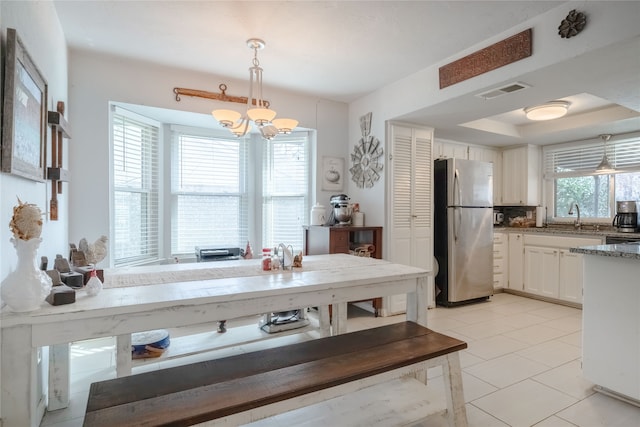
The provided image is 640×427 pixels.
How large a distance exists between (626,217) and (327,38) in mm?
3928

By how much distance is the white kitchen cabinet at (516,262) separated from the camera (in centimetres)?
452

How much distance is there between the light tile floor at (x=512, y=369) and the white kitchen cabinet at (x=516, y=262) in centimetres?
70

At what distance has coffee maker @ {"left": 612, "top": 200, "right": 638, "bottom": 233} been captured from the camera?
3.70 m

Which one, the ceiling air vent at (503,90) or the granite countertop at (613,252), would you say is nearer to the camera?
the granite countertop at (613,252)

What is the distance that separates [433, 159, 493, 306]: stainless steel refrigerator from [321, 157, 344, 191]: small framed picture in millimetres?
1223

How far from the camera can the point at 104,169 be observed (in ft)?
9.60

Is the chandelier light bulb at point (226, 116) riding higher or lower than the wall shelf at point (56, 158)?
higher

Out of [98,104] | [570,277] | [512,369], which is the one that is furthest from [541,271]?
[98,104]

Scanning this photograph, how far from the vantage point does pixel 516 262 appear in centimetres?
458

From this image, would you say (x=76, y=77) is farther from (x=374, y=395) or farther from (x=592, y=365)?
(x=592, y=365)

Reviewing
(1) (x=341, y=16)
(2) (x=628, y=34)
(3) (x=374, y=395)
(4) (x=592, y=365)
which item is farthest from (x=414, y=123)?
(3) (x=374, y=395)

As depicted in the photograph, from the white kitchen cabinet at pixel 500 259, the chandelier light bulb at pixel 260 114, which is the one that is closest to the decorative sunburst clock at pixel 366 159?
the chandelier light bulb at pixel 260 114

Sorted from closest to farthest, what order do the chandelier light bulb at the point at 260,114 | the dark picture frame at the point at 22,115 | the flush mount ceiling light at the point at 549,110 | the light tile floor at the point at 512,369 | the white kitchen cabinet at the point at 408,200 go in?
the dark picture frame at the point at 22,115, the light tile floor at the point at 512,369, the chandelier light bulb at the point at 260,114, the flush mount ceiling light at the point at 549,110, the white kitchen cabinet at the point at 408,200

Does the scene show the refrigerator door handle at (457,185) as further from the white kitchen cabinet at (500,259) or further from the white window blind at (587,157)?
the white window blind at (587,157)
